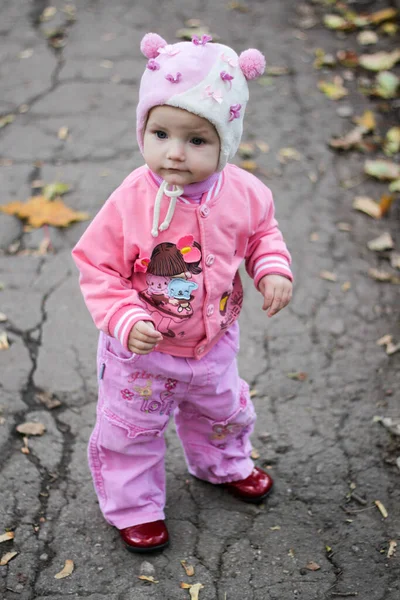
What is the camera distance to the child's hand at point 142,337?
1.70 m

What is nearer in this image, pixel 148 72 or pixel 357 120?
pixel 148 72

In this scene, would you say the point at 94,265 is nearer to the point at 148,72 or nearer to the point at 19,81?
the point at 148,72

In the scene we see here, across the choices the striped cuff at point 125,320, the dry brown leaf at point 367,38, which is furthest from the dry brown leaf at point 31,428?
the dry brown leaf at point 367,38

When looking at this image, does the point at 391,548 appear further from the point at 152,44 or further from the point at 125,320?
the point at 152,44

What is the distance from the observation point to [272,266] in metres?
1.90

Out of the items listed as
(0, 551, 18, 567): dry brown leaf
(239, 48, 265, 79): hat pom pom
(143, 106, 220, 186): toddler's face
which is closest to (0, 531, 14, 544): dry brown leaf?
(0, 551, 18, 567): dry brown leaf

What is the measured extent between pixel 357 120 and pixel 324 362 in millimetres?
2084

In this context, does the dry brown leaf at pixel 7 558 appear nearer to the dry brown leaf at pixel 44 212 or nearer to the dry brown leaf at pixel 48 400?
the dry brown leaf at pixel 48 400

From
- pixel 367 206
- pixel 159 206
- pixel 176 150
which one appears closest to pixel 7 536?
pixel 159 206

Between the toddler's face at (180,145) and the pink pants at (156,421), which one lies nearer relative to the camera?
the toddler's face at (180,145)

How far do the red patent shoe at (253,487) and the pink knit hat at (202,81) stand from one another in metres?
1.12

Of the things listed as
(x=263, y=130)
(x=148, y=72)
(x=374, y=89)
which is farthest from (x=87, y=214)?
(x=374, y=89)

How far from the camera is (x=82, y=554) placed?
2.15 meters

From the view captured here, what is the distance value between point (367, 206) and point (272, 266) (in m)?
2.03
